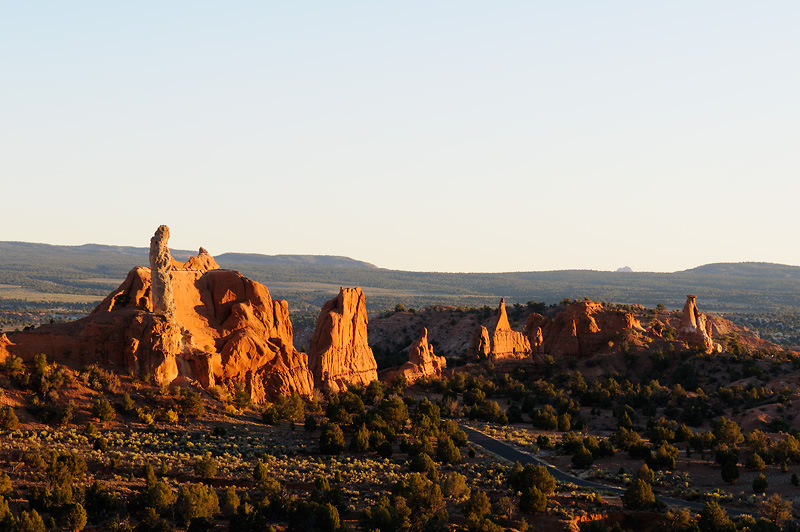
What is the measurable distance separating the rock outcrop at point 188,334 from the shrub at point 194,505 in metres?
17.2

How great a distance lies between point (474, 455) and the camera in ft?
183

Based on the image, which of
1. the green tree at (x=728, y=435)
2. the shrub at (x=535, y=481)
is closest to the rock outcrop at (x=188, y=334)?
the shrub at (x=535, y=481)

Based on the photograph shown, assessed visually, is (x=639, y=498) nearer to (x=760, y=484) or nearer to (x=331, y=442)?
(x=760, y=484)

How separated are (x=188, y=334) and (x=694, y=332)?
219 feet

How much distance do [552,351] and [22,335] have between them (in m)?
63.2

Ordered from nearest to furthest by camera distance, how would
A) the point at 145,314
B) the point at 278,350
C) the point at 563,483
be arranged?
the point at 563,483, the point at 145,314, the point at 278,350

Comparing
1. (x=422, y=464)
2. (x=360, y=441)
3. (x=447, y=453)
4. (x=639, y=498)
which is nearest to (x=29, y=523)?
(x=422, y=464)

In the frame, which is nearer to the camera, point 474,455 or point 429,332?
point 474,455

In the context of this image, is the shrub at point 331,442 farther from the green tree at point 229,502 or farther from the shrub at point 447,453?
the green tree at point 229,502

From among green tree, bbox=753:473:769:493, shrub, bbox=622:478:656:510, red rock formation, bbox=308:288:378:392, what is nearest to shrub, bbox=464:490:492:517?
shrub, bbox=622:478:656:510

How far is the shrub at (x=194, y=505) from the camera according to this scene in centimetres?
3588

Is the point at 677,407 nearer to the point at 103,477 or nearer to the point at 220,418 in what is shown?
the point at 220,418

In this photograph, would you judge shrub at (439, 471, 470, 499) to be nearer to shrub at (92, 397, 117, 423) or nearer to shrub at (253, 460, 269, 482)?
shrub at (253, 460, 269, 482)

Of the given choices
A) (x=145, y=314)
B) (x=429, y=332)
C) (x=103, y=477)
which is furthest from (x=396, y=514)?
(x=429, y=332)
